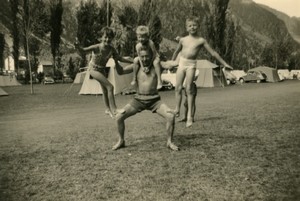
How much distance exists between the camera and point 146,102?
626cm

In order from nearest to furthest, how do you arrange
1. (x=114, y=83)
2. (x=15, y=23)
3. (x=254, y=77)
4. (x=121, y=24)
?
(x=114, y=83) → (x=254, y=77) → (x=121, y=24) → (x=15, y=23)

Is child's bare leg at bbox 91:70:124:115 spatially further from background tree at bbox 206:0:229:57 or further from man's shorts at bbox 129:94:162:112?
background tree at bbox 206:0:229:57

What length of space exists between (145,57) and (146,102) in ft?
2.48

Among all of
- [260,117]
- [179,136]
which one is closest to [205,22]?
[260,117]

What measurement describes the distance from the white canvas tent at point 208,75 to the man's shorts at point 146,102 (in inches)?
1222

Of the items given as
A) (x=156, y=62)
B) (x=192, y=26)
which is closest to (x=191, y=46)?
(x=192, y=26)

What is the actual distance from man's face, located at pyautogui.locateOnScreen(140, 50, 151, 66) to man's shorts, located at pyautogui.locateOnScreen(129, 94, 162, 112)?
54cm

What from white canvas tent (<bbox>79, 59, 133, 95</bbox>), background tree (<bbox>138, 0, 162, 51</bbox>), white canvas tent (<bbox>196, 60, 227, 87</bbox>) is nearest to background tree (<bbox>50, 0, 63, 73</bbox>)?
background tree (<bbox>138, 0, 162, 51</bbox>)

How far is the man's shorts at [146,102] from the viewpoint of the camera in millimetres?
6246

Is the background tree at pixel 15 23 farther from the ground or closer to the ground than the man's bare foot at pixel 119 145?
farther from the ground

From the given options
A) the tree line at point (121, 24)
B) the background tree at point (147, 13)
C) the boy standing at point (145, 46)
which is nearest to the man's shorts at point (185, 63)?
the boy standing at point (145, 46)

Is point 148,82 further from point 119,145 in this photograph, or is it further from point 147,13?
point 147,13

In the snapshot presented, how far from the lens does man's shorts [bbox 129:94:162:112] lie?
6246 mm

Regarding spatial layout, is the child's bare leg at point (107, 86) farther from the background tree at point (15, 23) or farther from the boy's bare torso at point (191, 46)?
the background tree at point (15, 23)
